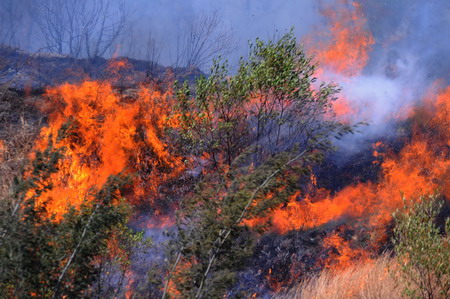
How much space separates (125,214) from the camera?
5.31m

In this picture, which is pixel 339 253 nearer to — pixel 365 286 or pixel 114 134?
pixel 365 286

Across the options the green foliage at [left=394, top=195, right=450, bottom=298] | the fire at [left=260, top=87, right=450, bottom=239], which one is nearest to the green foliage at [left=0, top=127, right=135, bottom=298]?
the green foliage at [left=394, top=195, right=450, bottom=298]

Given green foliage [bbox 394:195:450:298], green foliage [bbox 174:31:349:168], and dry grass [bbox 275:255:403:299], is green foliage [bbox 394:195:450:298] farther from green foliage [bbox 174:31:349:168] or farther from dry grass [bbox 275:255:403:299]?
green foliage [bbox 174:31:349:168]

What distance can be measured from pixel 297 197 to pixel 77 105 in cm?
1844

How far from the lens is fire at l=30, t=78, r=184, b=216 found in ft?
87.7

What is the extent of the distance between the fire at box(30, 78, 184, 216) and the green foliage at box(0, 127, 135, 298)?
2033cm

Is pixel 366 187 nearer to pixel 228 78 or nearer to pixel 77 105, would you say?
pixel 228 78

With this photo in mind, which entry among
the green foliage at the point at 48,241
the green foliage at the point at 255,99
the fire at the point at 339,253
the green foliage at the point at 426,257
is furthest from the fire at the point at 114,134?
the green foliage at the point at 48,241

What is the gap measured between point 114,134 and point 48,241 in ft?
79.1

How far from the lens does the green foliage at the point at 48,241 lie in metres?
4.36

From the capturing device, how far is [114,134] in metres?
28.0

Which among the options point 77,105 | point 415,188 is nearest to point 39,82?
point 77,105

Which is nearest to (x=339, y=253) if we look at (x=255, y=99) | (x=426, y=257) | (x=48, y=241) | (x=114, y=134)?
(x=255, y=99)

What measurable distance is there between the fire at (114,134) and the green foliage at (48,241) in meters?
20.3
